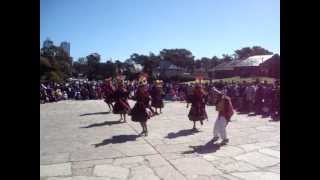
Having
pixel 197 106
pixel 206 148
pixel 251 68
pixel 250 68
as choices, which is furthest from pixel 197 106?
pixel 250 68

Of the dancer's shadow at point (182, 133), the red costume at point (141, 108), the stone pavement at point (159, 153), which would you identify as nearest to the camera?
the stone pavement at point (159, 153)

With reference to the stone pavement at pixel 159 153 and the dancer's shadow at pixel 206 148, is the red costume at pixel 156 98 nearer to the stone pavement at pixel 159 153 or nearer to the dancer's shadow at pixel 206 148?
the stone pavement at pixel 159 153

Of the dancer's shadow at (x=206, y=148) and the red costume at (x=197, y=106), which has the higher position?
the red costume at (x=197, y=106)

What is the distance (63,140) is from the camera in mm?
11906

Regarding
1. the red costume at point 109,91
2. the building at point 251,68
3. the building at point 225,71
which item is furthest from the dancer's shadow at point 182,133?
the building at point 225,71

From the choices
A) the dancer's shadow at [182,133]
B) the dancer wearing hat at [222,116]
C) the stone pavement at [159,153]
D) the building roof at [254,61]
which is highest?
the building roof at [254,61]

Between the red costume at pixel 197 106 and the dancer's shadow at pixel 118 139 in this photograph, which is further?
the red costume at pixel 197 106

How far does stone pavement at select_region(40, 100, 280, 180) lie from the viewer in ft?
24.9

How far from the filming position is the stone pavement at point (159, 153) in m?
7.59

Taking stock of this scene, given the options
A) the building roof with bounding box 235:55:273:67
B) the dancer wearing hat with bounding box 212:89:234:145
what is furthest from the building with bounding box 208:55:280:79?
the dancer wearing hat with bounding box 212:89:234:145

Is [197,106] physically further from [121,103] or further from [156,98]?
[156,98]

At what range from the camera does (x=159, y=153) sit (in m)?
9.46
